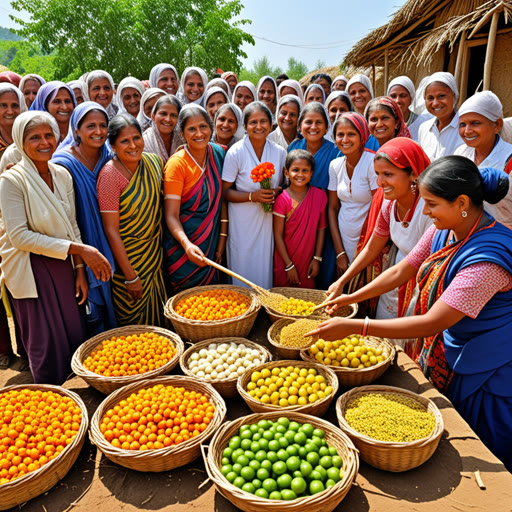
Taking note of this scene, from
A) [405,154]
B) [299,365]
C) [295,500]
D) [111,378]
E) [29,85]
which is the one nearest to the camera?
[295,500]

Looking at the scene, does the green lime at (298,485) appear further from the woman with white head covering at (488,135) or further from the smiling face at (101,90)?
the smiling face at (101,90)

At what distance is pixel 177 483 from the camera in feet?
6.09

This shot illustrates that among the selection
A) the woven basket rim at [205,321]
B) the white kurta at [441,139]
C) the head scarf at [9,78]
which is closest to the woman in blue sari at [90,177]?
the woven basket rim at [205,321]

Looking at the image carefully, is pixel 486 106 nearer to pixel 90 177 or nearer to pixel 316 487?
pixel 316 487

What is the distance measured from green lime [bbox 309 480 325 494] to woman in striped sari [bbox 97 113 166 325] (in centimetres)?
238

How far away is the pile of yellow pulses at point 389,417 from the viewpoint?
1886 mm

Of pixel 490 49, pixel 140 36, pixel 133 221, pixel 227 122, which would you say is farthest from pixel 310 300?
pixel 140 36

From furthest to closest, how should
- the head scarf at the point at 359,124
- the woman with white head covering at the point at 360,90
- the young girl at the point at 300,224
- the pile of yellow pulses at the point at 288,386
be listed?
the woman with white head covering at the point at 360,90, the young girl at the point at 300,224, the head scarf at the point at 359,124, the pile of yellow pulses at the point at 288,386

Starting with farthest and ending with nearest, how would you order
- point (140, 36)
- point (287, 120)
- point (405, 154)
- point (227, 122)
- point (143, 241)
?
1. point (140, 36)
2. point (287, 120)
3. point (227, 122)
4. point (143, 241)
5. point (405, 154)

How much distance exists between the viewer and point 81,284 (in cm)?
312

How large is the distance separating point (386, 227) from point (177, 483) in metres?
2.51

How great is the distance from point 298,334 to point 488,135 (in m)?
2.47

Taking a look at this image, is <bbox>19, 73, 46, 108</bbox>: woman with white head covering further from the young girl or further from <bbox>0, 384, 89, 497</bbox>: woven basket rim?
<bbox>0, 384, 89, 497</bbox>: woven basket rim

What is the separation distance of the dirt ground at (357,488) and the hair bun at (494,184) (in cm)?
130
